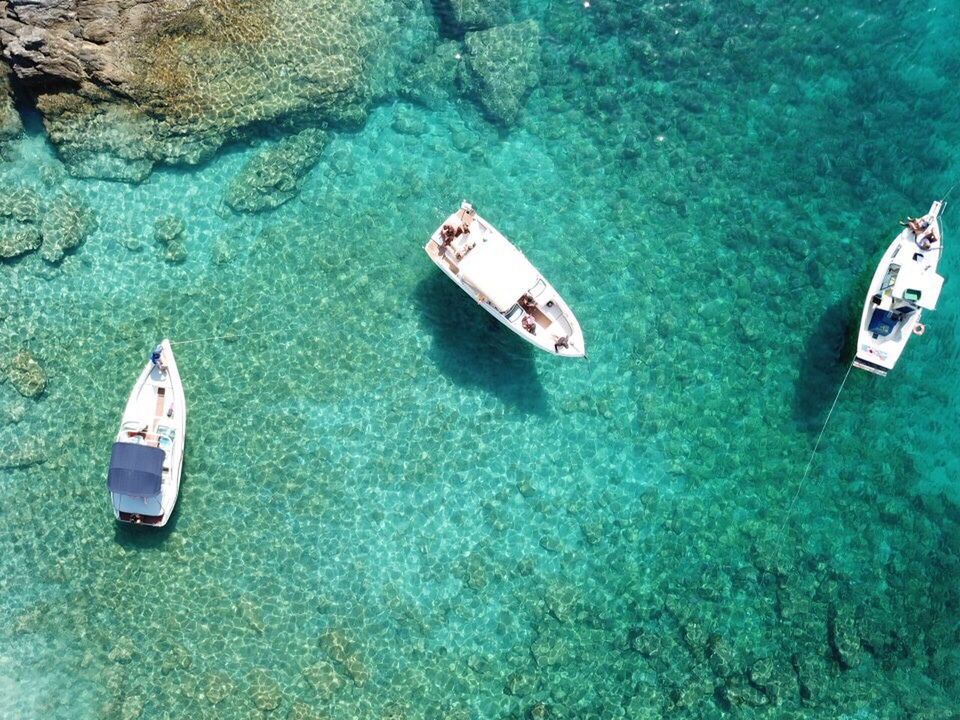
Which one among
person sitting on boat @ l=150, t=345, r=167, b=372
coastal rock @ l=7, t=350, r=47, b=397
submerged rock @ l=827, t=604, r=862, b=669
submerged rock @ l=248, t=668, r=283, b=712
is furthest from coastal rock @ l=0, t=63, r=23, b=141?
A: submerged rock @ l=827, t=604, r=862, b=669

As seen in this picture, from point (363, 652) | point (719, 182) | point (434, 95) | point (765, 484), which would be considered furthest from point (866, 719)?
point (434, 95)

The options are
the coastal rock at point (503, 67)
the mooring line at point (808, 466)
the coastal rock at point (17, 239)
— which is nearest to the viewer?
the coastal rock at point (17, 239)

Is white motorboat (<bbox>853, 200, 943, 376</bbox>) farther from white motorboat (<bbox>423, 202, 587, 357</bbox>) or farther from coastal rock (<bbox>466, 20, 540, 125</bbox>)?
coastal rock (<bbox>466, 20, 540, 125</bbox>)

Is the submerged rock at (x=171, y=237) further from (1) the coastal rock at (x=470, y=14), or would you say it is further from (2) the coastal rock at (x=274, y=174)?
(1) the coastal rock at (x=470, y=14)

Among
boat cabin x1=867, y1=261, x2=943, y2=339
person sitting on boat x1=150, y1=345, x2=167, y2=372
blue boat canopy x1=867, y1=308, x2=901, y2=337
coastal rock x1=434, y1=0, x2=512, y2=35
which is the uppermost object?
coastal rock x1=434, y1=0, x2=512, y2=35

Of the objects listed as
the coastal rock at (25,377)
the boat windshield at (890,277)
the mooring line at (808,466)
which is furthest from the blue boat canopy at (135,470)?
the boat windshield at (890,277)

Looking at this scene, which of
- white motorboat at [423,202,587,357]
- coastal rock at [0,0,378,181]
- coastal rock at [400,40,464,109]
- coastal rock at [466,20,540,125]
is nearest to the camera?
white motorboat at [423,202,587,357]
